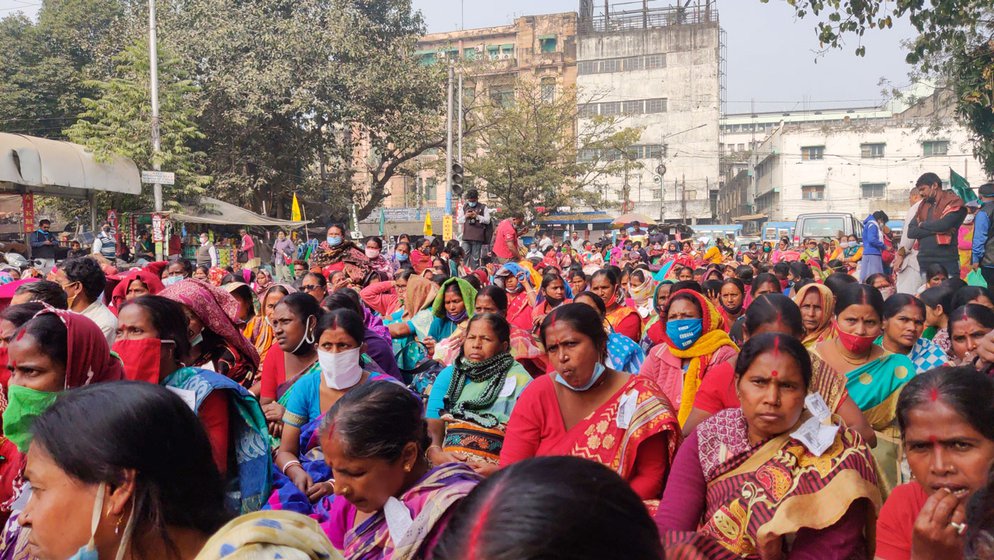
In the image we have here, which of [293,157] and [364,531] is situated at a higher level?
[293,157]

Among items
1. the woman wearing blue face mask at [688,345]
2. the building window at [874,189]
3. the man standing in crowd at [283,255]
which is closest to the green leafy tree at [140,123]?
the man standing in crowd at [283,255]

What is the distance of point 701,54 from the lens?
5544 cm

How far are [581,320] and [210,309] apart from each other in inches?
69.9

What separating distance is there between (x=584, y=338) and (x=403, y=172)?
102ft

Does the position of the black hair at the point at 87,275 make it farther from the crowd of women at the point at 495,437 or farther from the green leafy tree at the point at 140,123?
the green leafy tree at the point at 140,123

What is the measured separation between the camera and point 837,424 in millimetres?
3105

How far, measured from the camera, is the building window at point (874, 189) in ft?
177

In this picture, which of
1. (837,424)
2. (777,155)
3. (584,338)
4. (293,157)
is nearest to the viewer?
(837,424)

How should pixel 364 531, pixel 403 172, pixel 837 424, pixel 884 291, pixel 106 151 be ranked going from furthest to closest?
pixel 403 172
pixel 106 151
pixel 884 291
pixel 837 424
pixel 364 531

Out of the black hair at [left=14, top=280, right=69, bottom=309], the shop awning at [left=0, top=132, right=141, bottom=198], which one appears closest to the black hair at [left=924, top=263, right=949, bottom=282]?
the black hair at [left=14, top=280, right=69, bottom=309]

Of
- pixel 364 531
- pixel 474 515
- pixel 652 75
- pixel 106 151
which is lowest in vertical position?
pixel 364 531

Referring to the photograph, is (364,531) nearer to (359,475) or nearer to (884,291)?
(359,475)

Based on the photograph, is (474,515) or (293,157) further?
(293,157)

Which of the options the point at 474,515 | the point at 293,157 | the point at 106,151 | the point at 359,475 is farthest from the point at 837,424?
the point at 293,157
